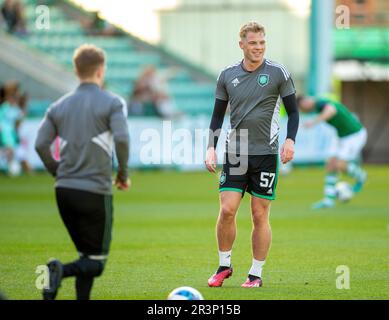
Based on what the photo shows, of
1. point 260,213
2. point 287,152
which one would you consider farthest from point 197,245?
point 287,152

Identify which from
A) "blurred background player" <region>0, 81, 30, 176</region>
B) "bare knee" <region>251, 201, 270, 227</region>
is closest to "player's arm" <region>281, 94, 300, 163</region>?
"bare knee" <region>251, 201, 270, 227</region>

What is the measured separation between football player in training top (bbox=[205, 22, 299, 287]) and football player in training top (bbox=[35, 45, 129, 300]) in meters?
1.83

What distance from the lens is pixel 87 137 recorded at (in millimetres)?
8219

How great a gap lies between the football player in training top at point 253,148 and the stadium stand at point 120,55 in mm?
24889

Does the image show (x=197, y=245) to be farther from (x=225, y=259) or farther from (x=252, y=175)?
(x=252, y=175)

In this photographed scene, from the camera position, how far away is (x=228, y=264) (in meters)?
10.0

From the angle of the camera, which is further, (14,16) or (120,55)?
(120,55)

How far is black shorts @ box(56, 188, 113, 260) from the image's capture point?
8.18 meters

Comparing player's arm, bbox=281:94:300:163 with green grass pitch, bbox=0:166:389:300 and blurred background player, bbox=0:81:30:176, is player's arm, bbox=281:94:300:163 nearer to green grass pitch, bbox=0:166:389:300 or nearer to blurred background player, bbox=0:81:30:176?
green grass pitch, bbox=0:166:389:300

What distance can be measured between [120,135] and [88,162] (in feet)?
1.21

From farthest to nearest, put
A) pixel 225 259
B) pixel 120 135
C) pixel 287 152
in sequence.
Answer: pixel 225 259 → pixel 287 152 → pixel 120 135

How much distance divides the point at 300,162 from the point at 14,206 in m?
14.7
